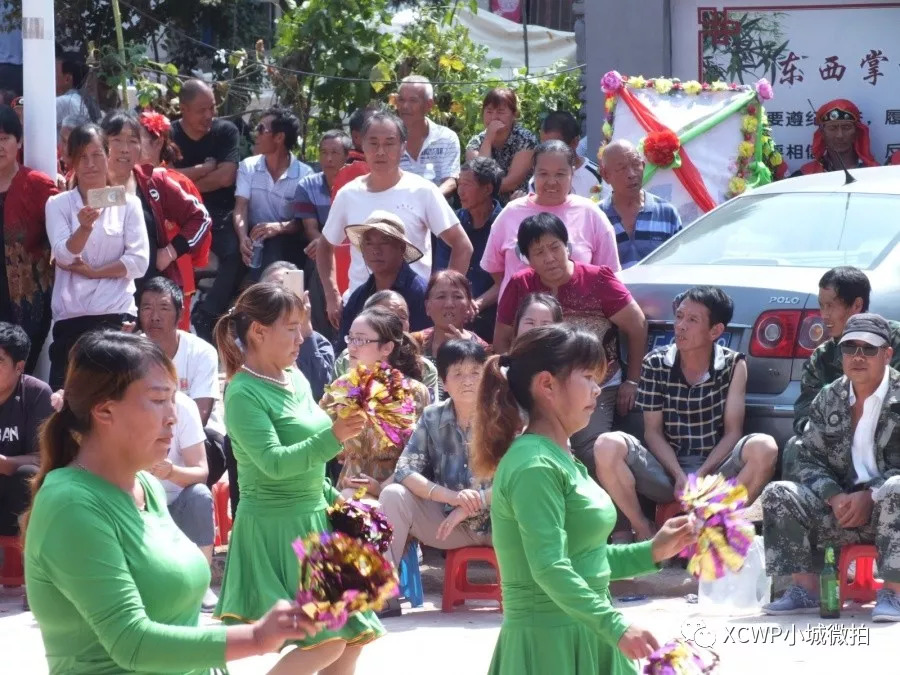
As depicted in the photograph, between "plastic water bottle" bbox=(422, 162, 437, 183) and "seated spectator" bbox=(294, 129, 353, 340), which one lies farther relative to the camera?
"plastic water bottle" bbox=(422, 162, 437, 183)

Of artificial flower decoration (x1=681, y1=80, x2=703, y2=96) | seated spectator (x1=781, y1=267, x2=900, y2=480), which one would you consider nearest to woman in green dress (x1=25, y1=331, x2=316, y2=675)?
seated spectator (x1=781, y1=267, x2=900, y2=480)

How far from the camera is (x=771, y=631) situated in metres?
6.83

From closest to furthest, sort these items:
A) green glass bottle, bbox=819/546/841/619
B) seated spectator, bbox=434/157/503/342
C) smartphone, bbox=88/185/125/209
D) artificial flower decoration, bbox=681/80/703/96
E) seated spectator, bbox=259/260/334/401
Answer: green glass bottle, bbox=819/546/841/619 → smartphone, bbox=88/185/125/209 → seated spectator, bbox=259/260/334/401 → seated spectator, bbox=434/157/503/342 → artificial flower decoration, bbox=681/80/703/96

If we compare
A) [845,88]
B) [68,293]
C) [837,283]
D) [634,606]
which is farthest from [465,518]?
[845,88]

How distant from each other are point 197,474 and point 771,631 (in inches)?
114

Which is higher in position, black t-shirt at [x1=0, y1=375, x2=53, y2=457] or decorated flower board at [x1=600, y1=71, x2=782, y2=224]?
decorated flower board at [x1=600, y1=71, x2=782, y2=224]

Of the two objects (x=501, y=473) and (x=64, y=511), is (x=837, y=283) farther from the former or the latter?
(x=64, y=511)

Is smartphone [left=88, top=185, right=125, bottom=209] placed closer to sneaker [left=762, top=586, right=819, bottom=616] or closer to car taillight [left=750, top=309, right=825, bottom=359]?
car taillight [left=750, top=309, right=825, bottom=359]

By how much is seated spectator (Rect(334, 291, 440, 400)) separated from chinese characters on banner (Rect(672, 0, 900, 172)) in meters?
5.92

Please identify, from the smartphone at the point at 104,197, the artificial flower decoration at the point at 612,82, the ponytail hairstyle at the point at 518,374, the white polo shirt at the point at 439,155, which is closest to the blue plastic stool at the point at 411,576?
the smartphone at the point at 104,197

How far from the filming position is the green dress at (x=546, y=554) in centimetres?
391

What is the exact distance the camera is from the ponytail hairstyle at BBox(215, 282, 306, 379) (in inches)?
214

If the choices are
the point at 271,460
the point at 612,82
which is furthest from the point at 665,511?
the point at 612,82

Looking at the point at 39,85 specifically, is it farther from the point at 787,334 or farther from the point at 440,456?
the point at 787,334
